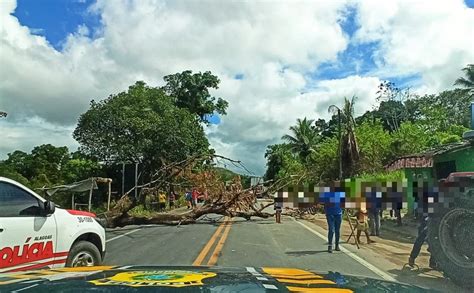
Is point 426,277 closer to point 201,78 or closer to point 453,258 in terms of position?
point 453,258

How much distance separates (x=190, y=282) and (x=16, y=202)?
17.1 ft

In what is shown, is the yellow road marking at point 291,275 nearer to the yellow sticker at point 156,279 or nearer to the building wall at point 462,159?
the yellow sticker at point 156,279

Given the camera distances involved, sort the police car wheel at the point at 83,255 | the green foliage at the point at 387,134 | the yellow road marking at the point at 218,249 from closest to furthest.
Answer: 1. the police car wheel at the point at 83,255
2. the yellow road marking at the point at 218,249
3. the green foliage at the point at 387,134

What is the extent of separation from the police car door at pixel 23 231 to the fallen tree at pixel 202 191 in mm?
12946

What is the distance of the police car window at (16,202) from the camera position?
752cm

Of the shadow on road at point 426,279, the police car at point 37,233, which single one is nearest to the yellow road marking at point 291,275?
the police car at point 37,233

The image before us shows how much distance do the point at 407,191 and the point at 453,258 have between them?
518cm

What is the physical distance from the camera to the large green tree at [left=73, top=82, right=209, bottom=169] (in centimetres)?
3825

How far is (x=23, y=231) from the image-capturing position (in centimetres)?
759

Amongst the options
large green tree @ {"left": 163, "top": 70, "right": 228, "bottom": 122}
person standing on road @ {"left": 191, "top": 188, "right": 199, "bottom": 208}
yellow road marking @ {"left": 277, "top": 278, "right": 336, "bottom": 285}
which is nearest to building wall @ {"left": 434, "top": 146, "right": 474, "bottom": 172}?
person standing on road @ {"left": 191, "top": 188, "right": 199, "bottom": 208}

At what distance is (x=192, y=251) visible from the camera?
14.0 m

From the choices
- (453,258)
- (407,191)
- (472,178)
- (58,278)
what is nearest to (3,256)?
(58,278)

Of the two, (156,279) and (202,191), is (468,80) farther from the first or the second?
(156,279)

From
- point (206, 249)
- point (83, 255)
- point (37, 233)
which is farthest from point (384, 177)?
point (37, 233)
